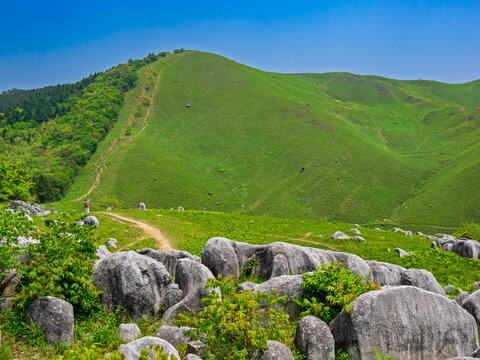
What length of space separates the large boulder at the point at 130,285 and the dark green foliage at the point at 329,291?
7.73 metres

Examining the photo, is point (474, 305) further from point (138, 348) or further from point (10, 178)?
point (10, 178)

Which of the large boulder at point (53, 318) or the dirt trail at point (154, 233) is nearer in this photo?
the large boulder at point (53, 318)

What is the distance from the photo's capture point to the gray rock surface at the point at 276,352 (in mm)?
11625

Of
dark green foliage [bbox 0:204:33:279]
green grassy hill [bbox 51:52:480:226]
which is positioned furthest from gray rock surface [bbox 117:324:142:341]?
green grassy hill [bbox 51:52:480:226]

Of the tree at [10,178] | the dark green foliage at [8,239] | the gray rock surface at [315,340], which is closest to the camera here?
the gray rock surface at [315,340]

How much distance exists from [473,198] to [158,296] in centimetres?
9823

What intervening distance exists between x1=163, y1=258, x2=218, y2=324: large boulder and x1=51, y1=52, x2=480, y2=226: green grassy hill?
71.4 metres

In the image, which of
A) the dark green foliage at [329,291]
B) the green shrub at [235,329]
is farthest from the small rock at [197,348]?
the dark green foliage at [329,291]

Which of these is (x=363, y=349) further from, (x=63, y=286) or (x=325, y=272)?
(x=63, y=286)

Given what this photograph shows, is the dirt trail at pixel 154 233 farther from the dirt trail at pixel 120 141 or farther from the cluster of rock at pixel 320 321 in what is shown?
the dirt trail at pixel 120 141

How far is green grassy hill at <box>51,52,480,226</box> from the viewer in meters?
93.1

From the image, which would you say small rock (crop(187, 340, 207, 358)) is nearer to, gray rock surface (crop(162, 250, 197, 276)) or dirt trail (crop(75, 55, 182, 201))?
gray rock surface (crop(162, 250, 197, 276))

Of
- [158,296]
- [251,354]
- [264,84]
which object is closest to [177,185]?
[158,296]

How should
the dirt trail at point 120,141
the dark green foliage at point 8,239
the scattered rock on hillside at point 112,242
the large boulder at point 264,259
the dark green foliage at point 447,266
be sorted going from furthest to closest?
the dirt trail at point 120,141, the scattered rock on hillside at point 112,242, the dark green foliage at point 447,266, the large boulder at point 264,259, the dark green foliage at point 8,239
